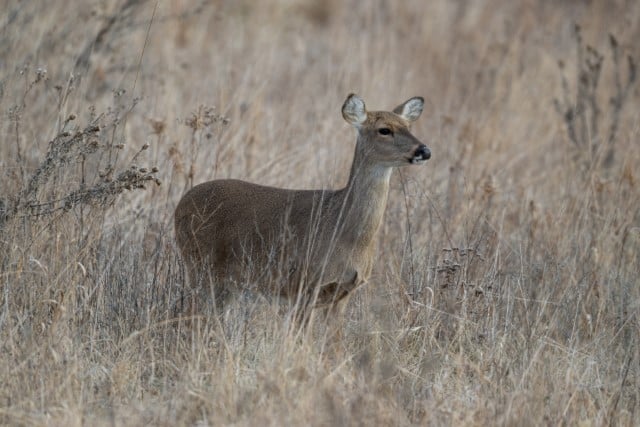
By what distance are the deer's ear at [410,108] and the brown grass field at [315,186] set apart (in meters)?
0.68

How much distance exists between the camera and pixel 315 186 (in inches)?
308

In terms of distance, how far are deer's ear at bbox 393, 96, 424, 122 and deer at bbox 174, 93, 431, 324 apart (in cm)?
2

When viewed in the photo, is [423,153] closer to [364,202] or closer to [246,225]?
[364,202]

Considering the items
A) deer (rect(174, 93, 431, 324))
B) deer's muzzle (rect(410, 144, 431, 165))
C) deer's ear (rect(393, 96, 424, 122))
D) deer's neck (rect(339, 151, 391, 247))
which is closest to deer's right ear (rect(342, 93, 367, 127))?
deer (rect(174, 93, 431, 324))

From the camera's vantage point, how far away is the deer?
5.55m

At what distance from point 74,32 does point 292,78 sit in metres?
2.42

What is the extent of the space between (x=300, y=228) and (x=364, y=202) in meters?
0.38

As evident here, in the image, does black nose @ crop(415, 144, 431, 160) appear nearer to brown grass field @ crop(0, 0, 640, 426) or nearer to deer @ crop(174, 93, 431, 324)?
deer @ crop(174, 93, 431, 324)

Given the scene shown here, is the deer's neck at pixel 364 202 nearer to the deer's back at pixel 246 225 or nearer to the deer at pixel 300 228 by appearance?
the deer at pixel 300 228

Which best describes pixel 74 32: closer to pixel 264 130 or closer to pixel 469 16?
pixel 264 130

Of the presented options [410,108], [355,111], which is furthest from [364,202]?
[410,108]

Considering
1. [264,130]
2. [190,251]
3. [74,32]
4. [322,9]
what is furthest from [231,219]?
[322,9]

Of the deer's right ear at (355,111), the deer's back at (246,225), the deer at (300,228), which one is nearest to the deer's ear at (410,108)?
the deer at (300,228)

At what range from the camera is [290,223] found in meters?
5.81
